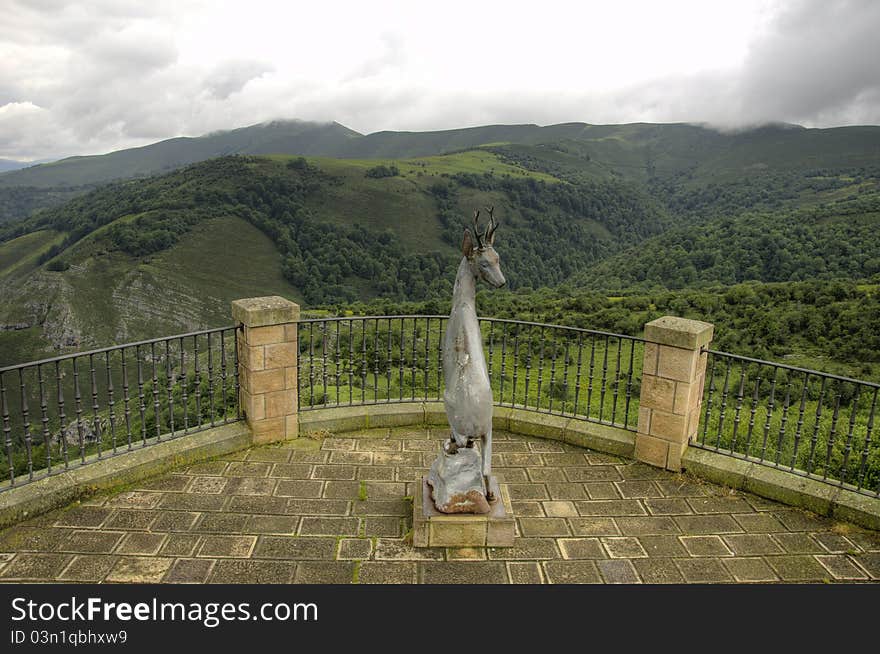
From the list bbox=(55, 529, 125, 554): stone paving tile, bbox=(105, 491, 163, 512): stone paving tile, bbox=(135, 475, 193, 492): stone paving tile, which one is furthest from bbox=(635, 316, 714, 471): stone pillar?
bbox=(55, 529, 125, 554): stone paving tile

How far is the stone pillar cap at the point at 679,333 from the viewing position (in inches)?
229

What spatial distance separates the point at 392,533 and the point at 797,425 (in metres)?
3.67

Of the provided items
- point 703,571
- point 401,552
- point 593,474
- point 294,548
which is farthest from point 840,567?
point 294,548

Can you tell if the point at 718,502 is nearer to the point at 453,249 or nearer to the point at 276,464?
the point at 276,464

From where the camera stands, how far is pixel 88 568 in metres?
4.35

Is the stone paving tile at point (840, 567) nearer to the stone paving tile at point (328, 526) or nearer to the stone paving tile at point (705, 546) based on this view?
the stone paving tile at point (705, 546)

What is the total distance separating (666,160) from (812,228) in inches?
5441

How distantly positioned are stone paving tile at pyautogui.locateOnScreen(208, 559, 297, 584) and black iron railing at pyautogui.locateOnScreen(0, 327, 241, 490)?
1.36 meters

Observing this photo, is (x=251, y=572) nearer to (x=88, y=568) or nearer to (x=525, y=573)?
(x=88, y=568)

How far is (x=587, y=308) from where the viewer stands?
24.9 metres

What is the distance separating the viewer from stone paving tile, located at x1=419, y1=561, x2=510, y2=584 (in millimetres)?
4371

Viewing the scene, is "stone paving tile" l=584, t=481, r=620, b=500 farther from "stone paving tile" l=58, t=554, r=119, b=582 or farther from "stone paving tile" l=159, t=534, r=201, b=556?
"stone paving tile" l=58, t=554, r=119, b=582

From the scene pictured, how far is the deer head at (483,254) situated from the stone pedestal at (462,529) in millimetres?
1800

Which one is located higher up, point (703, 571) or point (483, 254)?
point (483, 254)
